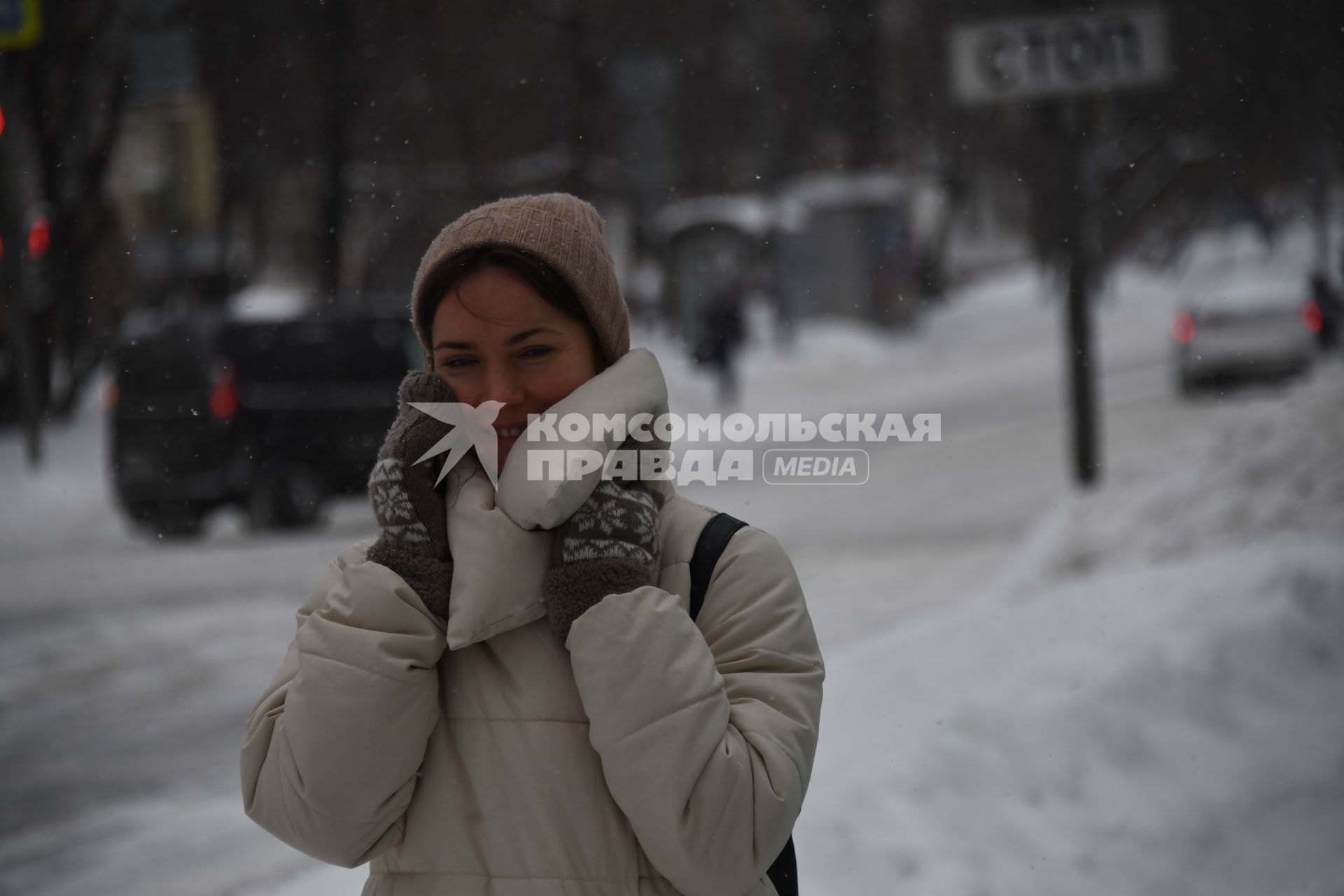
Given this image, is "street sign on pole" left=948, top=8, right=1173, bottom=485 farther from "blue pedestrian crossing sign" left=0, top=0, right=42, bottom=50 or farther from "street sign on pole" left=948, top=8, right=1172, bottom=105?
"blue pedestrian crossing sign" left=0, top=0, right=42, bottom=50

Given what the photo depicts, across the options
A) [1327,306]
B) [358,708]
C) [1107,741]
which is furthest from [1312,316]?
[358,708]

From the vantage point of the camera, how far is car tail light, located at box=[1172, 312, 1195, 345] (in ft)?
31.4

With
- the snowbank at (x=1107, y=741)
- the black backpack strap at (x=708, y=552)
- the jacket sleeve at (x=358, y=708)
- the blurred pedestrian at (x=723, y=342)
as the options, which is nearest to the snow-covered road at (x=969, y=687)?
the snowbank at (x=1107, y=741)

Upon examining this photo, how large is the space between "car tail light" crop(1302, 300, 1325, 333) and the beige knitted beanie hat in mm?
5416

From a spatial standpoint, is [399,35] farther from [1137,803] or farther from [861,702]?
[1137,803]

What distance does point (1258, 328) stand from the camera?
6293 mm

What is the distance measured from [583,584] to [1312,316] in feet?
19.6

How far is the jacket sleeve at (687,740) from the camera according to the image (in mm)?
1522

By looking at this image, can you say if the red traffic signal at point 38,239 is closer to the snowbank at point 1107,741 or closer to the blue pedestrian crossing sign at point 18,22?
the blue pedestrian crossing sign at point 18,22

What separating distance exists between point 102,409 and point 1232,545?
49.5 feet

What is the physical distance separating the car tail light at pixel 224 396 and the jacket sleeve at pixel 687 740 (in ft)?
9.43

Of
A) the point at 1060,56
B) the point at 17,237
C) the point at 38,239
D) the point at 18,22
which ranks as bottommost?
the point at 1060,56

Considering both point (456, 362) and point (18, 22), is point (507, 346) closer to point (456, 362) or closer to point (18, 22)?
point (456, 362)

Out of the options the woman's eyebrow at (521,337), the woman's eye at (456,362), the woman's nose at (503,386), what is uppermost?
the woman's eyebrow at (521,337)
